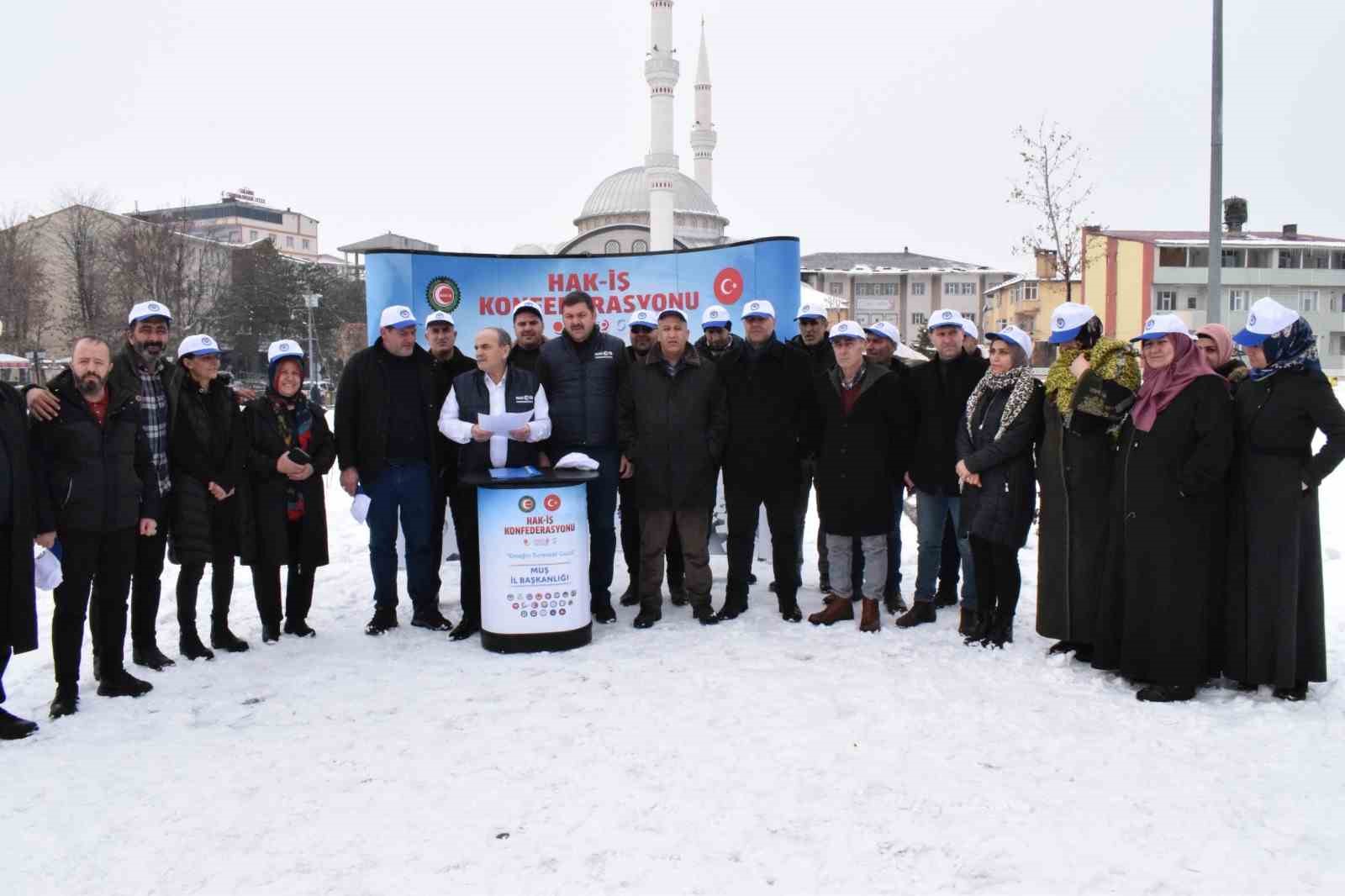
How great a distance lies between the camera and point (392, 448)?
6742 mm

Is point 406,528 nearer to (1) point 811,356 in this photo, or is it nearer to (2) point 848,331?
(1) point 811,356

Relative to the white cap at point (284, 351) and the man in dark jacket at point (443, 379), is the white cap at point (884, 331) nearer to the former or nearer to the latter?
the man in dark jacket at point (443, 379)

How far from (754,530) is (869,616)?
3.53 ft

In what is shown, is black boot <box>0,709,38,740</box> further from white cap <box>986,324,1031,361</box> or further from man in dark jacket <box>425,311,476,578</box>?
white cap <box>986,324,1031,361</box>

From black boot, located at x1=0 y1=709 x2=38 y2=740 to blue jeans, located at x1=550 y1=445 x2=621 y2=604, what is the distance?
3.36 meters

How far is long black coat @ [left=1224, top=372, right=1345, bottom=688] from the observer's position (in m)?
4.99

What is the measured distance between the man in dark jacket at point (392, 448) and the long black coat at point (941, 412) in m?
3.39

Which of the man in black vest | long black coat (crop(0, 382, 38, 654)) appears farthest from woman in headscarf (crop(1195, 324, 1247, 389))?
long black coat (crop(0, 382, 38, 654))

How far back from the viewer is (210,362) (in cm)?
617

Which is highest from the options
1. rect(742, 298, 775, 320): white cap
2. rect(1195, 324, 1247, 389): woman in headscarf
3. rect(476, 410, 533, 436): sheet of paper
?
rect(742, 298, 775, 320): white cap

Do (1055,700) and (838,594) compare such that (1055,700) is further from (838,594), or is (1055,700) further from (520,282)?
(520,282)

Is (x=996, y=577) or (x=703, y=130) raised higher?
(x=703, y=130)

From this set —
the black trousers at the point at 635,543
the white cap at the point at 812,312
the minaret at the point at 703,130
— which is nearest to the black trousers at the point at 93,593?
the black trousers at the point at 635,543

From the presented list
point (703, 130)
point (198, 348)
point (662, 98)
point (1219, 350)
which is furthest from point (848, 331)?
point (703, 130)
